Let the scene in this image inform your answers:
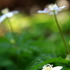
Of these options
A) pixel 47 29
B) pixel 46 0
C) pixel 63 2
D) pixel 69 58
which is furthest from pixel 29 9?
pixel 69 58

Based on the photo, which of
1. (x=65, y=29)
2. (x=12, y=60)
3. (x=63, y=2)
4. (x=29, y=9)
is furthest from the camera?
(x=29, y=9)

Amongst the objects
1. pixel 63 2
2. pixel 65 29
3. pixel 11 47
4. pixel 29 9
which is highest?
pixel 29 9

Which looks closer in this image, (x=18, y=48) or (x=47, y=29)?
(x=18, y=48)

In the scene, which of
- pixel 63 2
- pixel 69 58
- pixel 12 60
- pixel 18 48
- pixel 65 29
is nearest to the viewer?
pixel 69 58

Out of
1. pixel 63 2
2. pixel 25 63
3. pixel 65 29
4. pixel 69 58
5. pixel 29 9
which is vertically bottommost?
pixel 69 58

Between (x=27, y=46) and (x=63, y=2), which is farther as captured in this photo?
(x=63, y=2)

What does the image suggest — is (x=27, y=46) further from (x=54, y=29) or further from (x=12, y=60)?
(x=54, y=29)

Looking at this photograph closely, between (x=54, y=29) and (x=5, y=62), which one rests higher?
(x=54, y=29)

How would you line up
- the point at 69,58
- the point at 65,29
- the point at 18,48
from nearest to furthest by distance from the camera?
the point at 69,58 → the point at 18,48 → the point at 65,29

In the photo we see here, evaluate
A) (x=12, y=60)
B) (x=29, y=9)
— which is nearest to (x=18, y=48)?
(x=12, y=60)

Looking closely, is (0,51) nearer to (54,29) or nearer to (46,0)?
(54,29)
